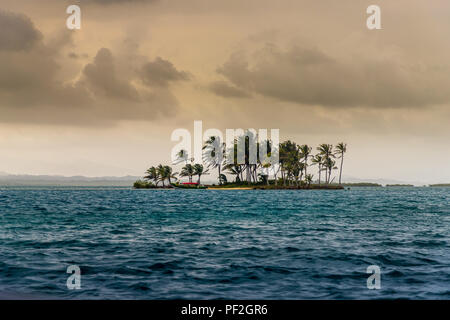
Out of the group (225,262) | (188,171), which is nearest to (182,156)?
(188,171)

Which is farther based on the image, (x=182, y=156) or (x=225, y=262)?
(x=182, y=156)

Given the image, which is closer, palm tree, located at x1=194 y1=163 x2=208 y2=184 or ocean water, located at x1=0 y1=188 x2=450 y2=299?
ocean water, located at x1=0 y1=188 x2=450 y2=299

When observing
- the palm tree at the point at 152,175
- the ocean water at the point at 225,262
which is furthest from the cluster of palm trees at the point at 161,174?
the ocean water at the point at 225,262

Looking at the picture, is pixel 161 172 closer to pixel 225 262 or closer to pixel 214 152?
pixel 214 152

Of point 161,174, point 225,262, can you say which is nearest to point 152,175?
point 161,174

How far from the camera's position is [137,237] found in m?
25.9

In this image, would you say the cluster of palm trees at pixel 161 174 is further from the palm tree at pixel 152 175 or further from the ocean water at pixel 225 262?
the ocean water at pixel 225 262

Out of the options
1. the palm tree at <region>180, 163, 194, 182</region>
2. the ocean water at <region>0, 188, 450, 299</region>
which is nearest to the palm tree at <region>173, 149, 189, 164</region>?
the palm tree at <region>180, 163, 194, 182</region>

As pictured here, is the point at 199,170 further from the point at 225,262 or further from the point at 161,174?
the point at 225,262

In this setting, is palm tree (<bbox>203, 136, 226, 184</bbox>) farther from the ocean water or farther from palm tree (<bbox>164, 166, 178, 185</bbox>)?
the ocean water

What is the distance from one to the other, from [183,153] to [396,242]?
17106 cm

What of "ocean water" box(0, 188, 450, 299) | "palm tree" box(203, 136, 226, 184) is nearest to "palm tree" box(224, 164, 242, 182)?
"palm tree" box(203, 136, 226, 184)
